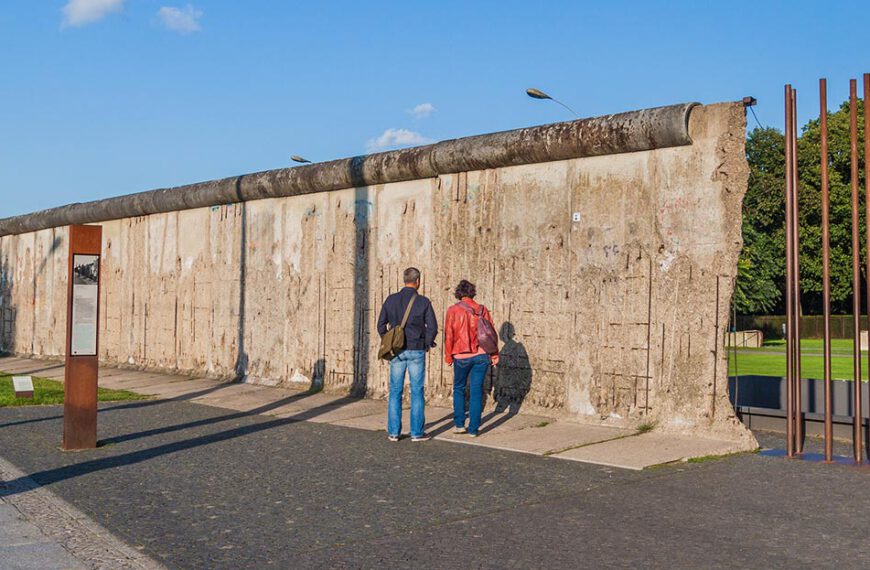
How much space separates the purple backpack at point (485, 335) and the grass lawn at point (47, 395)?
6.58m

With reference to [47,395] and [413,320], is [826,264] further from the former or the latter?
[47,395]

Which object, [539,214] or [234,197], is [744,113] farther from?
[234,197]

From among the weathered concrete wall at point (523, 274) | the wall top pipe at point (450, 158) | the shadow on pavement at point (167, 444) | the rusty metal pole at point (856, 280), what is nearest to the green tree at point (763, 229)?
the wall top pipe at point (450, 158)

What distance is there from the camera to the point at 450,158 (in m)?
12.1

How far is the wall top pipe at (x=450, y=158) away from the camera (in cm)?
995

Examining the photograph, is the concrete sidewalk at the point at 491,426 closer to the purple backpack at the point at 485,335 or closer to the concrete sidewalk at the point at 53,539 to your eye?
the purple backpack at the point at 485,335

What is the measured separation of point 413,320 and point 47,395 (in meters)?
7.35

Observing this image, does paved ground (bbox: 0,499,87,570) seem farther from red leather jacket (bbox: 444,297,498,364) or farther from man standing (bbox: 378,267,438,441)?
red leather jacket (bbox: 444,297,498,364)

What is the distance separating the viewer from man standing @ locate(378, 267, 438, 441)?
966cm

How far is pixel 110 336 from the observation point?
20234mm

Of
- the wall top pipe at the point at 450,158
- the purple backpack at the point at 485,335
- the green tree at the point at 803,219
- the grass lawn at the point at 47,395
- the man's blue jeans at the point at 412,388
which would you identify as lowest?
the grass lawn at the point at 47,395

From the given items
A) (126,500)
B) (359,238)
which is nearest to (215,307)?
(359,238)

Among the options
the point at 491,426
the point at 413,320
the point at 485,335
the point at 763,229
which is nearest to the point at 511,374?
the point at 491,426

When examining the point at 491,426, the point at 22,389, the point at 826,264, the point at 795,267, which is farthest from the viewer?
the point at 22,389
